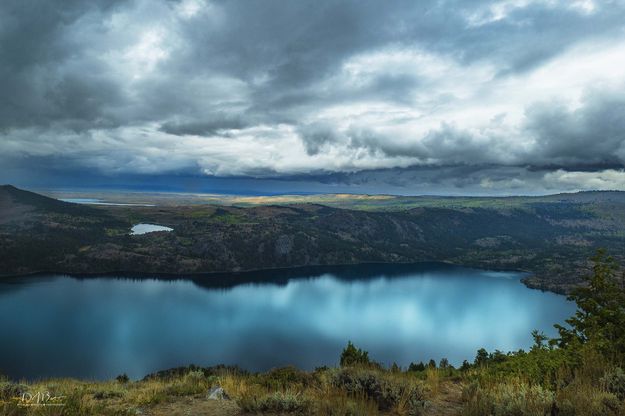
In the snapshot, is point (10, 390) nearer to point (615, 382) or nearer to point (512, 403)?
point (512, 403)

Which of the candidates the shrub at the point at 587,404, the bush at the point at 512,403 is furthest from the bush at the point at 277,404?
the shrub at the point at 587,404

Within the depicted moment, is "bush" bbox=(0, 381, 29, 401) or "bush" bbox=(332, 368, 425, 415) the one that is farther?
"bush" bbox=(0, 381, 29, 401)

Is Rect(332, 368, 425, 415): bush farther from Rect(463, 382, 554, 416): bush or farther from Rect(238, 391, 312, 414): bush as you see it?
Rect(463, 382, 554, 416): bush

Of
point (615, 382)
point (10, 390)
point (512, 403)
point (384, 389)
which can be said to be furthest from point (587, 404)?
point (10, 390)

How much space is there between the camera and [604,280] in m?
27.6

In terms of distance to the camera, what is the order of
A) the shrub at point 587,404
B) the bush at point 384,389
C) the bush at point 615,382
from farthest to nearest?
the bush at point 384,389 < the bush at point 615,382 < the shrub at point 587,404

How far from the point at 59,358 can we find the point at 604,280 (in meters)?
167

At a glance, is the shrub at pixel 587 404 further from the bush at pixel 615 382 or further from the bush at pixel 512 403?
the bush at pixel 615 382

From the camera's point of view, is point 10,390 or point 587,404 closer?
point 587,404

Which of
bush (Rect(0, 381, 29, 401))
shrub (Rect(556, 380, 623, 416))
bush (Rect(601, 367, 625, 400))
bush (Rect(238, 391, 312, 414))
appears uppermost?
shrub (Rect(556, 380, 623, 416))

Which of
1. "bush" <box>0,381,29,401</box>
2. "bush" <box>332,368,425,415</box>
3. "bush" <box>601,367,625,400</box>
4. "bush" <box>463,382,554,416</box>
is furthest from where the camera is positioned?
"bush" <box>0,381,29,401</box>

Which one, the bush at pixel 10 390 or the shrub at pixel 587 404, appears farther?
the bush at pixel 10 390

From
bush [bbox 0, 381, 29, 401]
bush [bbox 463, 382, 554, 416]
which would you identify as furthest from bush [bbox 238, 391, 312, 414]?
bush [bbox 0, 381, 29, 401]

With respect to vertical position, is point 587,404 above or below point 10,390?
above
